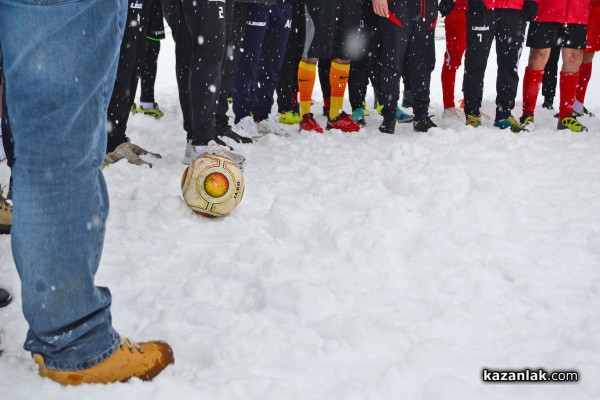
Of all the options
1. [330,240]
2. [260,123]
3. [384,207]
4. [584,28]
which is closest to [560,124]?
[584,28]

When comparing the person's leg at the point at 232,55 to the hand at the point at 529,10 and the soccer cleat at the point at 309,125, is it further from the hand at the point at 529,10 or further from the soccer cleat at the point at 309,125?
the hand at the point at 529,10

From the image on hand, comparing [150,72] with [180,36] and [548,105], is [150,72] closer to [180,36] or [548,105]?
[180,36]

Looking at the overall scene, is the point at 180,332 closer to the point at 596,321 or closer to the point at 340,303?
the point at 340,303

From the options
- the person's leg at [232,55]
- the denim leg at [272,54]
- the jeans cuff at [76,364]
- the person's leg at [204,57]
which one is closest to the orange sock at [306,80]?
the denim leg at [272,54]

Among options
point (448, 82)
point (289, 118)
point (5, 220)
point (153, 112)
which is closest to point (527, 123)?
point (448, 82)

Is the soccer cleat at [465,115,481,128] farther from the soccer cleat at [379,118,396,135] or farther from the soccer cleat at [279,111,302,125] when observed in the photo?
the soccer cleat at [279,111,302,125]

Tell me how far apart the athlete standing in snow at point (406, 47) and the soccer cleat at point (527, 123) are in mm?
942

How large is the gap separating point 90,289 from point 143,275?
0.84 metres

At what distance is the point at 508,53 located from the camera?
17.3ft

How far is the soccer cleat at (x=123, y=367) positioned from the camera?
1.29m

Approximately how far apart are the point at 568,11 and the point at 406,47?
163 cm

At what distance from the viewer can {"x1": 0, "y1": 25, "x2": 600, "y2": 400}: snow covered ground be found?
1.41 metres

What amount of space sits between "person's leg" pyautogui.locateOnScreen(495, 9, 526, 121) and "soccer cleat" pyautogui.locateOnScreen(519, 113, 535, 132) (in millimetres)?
182

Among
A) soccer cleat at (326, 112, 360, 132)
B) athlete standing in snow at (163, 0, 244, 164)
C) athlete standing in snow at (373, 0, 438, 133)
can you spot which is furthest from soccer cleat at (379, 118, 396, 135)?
athlete standing in snow at (163, 0, 244, 164)
